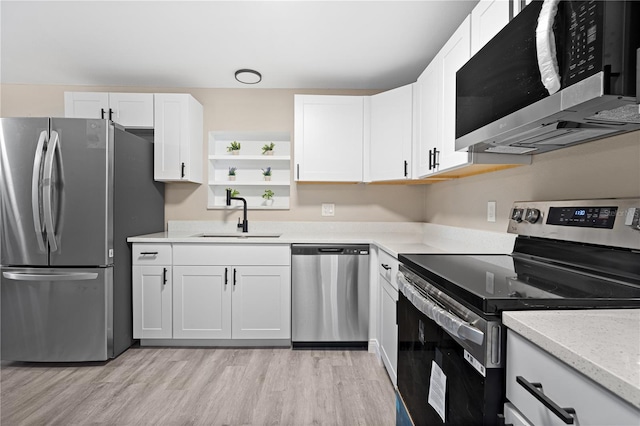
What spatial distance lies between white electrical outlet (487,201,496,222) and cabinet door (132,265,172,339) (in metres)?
2.40

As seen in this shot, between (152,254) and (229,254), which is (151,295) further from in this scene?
(229,254)

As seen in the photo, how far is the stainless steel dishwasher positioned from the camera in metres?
2.59

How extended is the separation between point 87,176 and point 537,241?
111 inches

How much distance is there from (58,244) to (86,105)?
54.5 inches

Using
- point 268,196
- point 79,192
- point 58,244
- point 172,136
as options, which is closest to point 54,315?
point 58,244

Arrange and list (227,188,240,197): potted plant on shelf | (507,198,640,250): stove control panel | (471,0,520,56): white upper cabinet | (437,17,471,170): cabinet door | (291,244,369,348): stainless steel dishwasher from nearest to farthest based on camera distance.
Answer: (507,198,640,250): stove control panel, (471,0,520,56): white upper cabinet, (437,17,471,170): cabinet door, (291,244,369,348): stainless steel dishwasher, (227,188,240,197): potted plant on shelf

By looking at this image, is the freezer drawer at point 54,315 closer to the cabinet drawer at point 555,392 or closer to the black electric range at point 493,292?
the black electric range at point 493,292

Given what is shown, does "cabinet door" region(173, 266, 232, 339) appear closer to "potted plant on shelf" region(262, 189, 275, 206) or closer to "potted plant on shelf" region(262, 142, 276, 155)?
"potted plant on shelf" region(262, 189, 275, 206)

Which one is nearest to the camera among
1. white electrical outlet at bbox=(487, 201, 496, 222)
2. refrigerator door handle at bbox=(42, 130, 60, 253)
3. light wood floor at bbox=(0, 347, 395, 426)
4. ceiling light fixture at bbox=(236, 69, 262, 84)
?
light wood floor at bbox=(0, 347, 395, 426)

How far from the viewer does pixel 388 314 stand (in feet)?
6.96

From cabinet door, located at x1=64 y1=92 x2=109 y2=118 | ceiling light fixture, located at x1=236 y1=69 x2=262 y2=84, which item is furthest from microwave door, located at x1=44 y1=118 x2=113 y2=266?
ceiling light fixture, located at x1=236 y1=69 x2=262 y2=84

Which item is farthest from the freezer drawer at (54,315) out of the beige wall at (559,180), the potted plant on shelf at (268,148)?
the beige wall at (559,180)

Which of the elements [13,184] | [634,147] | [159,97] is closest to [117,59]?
[159,97]

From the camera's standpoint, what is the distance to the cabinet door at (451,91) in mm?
1649
